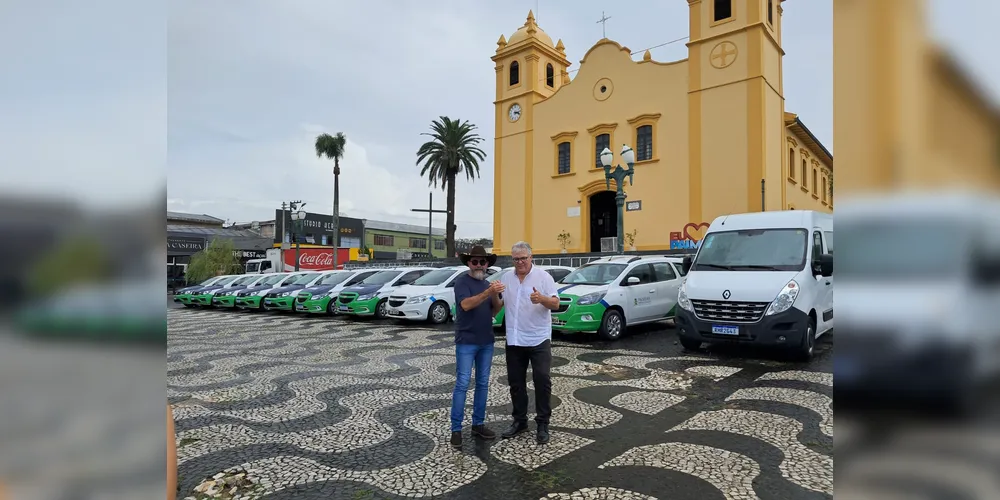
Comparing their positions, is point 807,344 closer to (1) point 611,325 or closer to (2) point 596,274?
(1) point 611,325

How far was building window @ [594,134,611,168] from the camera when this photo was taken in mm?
31109

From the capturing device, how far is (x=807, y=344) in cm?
812

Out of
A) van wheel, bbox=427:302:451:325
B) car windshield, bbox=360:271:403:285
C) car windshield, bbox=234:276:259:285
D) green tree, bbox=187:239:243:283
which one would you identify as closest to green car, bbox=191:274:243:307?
car windshield, bbox=234:276:259:285

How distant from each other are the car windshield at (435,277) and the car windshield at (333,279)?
169 inches

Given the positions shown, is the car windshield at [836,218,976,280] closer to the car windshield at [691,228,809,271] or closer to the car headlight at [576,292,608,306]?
the car windshield at [691,228,809,271]

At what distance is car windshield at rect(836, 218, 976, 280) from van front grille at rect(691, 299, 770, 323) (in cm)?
787

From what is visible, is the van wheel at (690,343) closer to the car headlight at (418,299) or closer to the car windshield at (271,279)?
the car headlight at (418,299)

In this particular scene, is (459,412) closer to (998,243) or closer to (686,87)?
(998,243)

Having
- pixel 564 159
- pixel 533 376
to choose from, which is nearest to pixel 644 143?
pixel 564 159

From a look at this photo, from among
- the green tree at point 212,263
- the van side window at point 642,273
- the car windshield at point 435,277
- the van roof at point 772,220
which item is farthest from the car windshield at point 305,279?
the green tree at point 212,263

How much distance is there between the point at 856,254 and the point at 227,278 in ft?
94.0

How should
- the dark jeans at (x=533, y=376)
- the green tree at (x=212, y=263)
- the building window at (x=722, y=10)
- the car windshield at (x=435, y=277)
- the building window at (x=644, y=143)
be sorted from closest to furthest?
the dark jeans at (x=533, y=376), the car windshield at (x=435, y=277), the building window at (x=722, y=10), the building window at (x=644, y=143), the green tree at (x=212, y=263)

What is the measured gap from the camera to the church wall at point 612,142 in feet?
94.2

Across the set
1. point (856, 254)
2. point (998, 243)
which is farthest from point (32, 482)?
point (998, 243)
